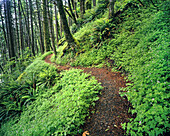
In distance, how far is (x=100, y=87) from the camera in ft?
12.1

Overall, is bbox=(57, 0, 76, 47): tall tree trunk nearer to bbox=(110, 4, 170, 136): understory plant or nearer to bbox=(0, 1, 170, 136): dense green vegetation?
bbox=(0, 1, 170, 136): dense green vegetation

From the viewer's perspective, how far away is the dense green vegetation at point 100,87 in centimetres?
217

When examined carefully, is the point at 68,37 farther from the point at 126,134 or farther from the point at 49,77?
the point at 126,134

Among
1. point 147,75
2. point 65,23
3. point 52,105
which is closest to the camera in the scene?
point 147,75

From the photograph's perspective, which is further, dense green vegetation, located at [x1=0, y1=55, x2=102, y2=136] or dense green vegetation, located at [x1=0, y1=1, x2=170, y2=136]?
dense green vegetation, located at [x1=0, y1=55, x2=102, y2=136]

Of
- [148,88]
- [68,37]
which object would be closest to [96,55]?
[68,37]

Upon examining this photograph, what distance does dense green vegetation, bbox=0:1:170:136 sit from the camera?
2172mm

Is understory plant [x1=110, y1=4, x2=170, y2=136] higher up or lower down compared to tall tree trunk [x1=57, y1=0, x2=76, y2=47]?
lower down

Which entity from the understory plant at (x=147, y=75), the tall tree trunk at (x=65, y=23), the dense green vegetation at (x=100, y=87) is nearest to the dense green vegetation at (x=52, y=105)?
→ the dense green vegetation at (x=100, y=87)

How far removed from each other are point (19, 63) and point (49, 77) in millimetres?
7261

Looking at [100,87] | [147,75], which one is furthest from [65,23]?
[147,75]

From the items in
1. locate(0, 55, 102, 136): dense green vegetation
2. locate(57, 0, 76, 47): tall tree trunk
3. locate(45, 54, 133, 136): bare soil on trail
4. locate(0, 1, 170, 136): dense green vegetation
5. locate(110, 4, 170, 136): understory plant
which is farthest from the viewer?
locate(57, 0, 76, 47): tall tree trunk

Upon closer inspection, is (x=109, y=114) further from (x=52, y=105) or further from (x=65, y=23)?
(x=65, y=23)

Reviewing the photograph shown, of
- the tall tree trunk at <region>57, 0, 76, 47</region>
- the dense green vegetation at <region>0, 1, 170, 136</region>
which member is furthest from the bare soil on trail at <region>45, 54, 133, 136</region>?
the tall tree trunk at <region>57, 0, 76, 47</region>
